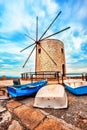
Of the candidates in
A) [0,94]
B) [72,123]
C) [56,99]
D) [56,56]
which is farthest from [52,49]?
[72,123]

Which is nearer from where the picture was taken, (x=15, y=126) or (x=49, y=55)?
(x=15, y=126)

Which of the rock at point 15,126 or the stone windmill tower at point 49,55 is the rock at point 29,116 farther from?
the stone windmill tower at point 49,55

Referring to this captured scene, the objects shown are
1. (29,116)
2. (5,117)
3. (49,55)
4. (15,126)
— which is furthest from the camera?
(49,55)

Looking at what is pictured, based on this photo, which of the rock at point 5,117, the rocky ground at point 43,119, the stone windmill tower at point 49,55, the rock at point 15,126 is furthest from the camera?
the stone windmill tower at point 49,55

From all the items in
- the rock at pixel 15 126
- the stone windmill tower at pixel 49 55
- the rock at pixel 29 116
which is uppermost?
the stone windmill tower at pixel 49 55

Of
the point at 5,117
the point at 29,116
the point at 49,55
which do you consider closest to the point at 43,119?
the point at 29,116

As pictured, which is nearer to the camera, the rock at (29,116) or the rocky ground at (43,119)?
the rocky ground at (43,119)

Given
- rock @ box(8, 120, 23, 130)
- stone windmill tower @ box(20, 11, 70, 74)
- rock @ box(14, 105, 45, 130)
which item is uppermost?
stone windmill tower @ box(20, 11, 70, 74)

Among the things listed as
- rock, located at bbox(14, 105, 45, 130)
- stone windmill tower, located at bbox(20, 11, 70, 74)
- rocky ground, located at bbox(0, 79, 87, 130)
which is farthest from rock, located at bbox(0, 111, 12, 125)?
stone windmill tower, located at bbox(20, 11, 70, 74)

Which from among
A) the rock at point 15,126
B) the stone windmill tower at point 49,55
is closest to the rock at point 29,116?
the rock at point 15,126

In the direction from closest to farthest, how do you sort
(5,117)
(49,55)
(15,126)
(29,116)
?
(15,126), (29,116), (5,117), (49,55)

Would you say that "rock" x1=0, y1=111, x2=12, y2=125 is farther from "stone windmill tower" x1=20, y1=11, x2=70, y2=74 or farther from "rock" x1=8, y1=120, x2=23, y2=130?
"stone windmill tower" x1=20, y1=11, x2=70, y2=74

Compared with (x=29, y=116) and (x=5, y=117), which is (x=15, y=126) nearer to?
(x=29, y=116)

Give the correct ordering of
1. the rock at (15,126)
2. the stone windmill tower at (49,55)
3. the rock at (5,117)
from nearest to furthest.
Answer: the rock at (15,126) < the rock at (5,117) < the stone windmill tower at (49,55)
